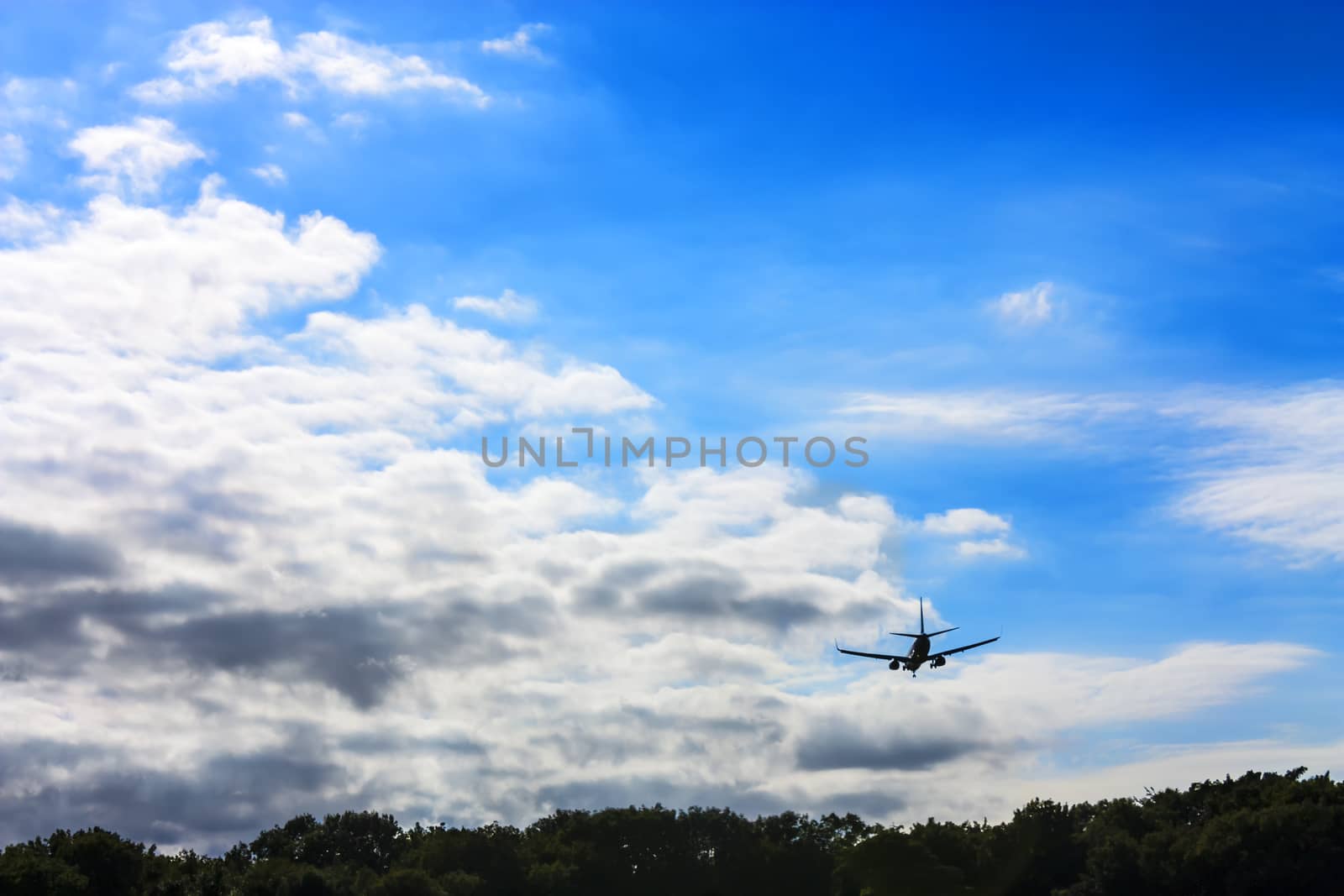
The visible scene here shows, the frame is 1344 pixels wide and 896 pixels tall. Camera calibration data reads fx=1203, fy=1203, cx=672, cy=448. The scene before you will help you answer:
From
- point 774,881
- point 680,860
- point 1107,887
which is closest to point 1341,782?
point 1107,887

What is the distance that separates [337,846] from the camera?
455ft

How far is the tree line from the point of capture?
88500 millimetres

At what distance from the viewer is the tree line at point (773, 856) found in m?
88.5

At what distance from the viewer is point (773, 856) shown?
130m

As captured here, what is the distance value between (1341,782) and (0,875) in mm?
102305

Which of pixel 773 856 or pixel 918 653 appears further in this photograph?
pixel 773 856

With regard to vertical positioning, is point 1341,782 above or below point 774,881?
above

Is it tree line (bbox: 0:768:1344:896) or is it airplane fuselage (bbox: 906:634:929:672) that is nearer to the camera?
airplane fuselage (bbox: 906:634:929:672)

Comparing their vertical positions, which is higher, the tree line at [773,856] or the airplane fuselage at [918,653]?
the airplane fuselage at [918,653]

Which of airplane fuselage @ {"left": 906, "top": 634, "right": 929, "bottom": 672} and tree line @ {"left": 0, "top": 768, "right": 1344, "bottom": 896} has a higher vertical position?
airplane fuselage @ {"left": 906, "top": 634, "right": 929, "bottom": 672}

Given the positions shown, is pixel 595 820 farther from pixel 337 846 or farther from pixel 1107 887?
pixel 1107 887

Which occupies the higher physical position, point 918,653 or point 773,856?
point 918,653

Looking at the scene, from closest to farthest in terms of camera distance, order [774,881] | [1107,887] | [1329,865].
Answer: [1329,865]
[1107,887]
[774,881]

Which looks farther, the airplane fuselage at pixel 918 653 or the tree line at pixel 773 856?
the tree line at pixel 773 856
